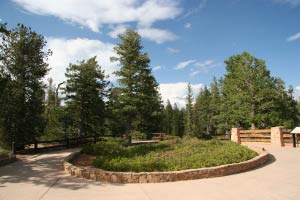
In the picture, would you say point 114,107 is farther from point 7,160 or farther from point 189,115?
point 189,115

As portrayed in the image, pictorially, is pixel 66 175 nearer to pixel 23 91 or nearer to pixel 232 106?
pixel 23 91

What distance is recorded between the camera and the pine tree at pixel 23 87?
61.6 ft

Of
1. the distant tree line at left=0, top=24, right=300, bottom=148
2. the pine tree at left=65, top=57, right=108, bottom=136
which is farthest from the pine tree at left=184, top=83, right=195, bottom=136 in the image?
the pine tree at left=65, top=57, right=108, bottom=136

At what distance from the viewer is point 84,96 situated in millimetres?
25469

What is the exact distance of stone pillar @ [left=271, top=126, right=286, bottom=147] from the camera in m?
19.1

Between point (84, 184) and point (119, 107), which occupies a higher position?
point (119, 107)

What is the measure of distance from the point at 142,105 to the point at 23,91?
35.5 ft

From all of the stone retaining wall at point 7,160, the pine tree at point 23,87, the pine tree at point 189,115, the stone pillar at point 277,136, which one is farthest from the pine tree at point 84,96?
the pine tree at point 189,115

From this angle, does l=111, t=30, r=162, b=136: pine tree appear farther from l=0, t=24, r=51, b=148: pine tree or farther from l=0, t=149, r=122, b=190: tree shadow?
l=0, t=149, r=122, b=190: tree shadow

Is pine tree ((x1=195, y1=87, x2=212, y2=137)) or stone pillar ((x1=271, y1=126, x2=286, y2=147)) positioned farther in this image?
pine tree ((x1=195, y1=87, x2=212, y2=137))

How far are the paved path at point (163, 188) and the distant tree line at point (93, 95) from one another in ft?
20.9

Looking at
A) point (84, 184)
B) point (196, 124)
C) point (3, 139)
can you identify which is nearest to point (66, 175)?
point (84, 184)

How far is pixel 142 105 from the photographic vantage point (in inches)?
1056

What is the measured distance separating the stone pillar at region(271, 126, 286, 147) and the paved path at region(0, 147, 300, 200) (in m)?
8.69
